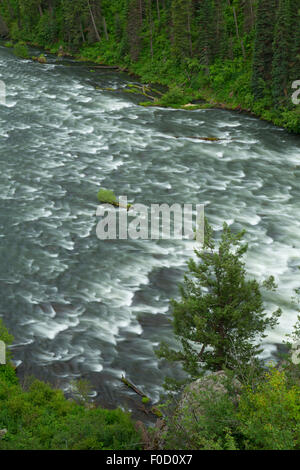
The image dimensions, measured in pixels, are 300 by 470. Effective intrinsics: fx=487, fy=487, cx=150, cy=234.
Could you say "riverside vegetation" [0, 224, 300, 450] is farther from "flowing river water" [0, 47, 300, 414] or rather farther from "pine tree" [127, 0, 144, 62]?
"pine tree" [127, 0, 144, 62]

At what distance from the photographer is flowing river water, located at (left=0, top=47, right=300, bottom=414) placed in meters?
20.4

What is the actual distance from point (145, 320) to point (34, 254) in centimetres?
800

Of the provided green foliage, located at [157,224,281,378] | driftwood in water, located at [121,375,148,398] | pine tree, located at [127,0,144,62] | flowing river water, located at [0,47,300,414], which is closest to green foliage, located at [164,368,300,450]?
green foliage, located at [157,224,281,378]

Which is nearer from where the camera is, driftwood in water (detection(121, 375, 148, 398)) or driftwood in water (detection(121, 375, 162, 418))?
driftwood in water (detection(121, 375, 162, 418))

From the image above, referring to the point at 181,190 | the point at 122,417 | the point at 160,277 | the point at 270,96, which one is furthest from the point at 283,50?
the point at 122,417

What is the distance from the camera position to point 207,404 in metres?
11.8

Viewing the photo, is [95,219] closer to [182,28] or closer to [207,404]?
[207,404]

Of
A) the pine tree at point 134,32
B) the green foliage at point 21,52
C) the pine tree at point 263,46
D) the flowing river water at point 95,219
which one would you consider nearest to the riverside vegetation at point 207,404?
the flowing river water at point 95,219

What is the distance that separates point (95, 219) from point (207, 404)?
19.3 meters

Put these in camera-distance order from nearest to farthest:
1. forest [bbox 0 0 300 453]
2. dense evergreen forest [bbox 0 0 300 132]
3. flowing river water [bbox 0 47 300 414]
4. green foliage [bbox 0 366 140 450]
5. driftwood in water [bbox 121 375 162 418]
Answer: green foliage [bbox 0 366 140 450] → forest [bbox 0 0 300 453] → driftwood in water [bbox 121 375 162 418] → flowing river water [bbox 0 47 300 414] → dense evergreen forest [bbox 0 0 300 132]

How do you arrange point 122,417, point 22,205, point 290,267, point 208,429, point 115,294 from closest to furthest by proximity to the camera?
point 208,429, point 122,417, point 115,294, point 290,267, point 22,205

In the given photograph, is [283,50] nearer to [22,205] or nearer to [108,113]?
[108,113]

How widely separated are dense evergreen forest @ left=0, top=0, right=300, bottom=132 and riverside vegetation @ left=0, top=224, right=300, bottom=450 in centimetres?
3211

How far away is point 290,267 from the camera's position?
2564 centimetres
